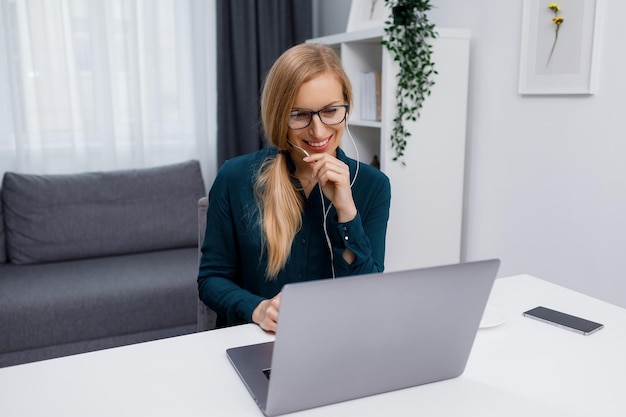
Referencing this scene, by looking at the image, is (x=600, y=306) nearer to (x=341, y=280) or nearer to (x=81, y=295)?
(x=341, y=280)

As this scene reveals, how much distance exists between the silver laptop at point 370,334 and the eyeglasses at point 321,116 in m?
0.58

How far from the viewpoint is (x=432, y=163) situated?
2.58 metres

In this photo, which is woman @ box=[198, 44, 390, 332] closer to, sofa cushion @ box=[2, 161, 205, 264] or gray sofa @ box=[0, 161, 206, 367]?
gray sofa @ box=[0, 161, 206, 367]

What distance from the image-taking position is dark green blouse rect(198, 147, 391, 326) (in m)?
1.39

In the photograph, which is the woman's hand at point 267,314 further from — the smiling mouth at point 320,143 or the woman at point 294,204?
the smiling mouth at point 320,143

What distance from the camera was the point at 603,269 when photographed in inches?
80.2

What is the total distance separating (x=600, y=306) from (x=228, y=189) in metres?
0.88

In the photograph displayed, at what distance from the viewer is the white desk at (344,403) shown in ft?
2.86

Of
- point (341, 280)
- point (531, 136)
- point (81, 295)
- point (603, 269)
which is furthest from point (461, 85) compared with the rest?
point (341, 280)

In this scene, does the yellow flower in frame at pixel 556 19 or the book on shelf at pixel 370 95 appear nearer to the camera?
the yellow flower in frame at pixel 556 19

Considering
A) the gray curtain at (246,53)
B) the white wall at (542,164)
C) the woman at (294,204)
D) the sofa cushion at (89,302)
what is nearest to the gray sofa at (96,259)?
the sofa cushion at (89,302)

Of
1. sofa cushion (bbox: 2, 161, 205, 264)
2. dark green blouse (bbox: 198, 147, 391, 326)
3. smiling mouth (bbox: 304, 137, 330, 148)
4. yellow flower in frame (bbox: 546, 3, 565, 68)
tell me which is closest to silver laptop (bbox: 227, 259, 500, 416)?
dark green blouse (bbox: 198, 147, 391, 326)

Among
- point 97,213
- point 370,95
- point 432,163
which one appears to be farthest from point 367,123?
point 97,213

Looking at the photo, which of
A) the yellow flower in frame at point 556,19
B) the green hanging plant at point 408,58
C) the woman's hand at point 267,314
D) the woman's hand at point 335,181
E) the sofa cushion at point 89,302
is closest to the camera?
the woman's hand at point 267,314
